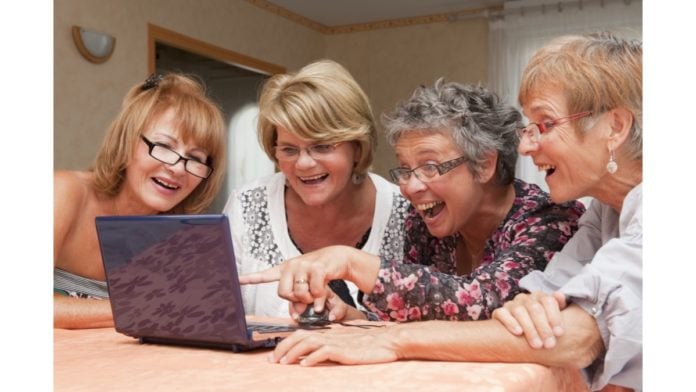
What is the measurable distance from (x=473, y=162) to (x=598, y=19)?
4.23 meters

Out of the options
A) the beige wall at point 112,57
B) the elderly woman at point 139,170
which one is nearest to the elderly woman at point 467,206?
the elderly woman at point 139,170

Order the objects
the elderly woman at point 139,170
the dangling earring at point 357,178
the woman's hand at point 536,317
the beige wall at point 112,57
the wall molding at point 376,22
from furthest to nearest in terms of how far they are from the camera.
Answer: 1. the wall molding at point 376,22
2. the beige wall at point 112,57
3. the dangling earring at point 357,178
4. the elderly woman at point 139,170
5. the woman's hand at point 536,317

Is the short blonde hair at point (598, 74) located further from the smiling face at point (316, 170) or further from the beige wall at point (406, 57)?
the beige wall at point (406, 57)

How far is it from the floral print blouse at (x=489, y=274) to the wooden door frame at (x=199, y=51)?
11.3 ft

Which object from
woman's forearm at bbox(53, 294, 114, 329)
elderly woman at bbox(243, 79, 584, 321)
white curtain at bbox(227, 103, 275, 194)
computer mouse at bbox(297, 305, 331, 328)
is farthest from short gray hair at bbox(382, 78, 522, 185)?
white curtain at bbox(227, 103, 275, 194)

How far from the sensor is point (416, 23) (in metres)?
6.23

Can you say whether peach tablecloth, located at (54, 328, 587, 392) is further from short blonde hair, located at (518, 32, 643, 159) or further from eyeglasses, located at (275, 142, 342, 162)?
eyeglasses, located at (275, 142, 342, 162)

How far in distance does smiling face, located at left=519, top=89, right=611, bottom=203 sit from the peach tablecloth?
0.39 meters

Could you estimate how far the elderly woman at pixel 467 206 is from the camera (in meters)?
1.41

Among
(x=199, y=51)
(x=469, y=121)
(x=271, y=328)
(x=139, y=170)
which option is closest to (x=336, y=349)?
(x=271, y=328)

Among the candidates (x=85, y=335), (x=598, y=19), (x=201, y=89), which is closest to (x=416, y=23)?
(x=598, y=19)

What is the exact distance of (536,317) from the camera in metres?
1.03

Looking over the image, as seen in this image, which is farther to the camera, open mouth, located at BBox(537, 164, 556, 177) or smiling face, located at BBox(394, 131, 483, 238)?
smiling face, located at BBox(394, 131, 483, 238)

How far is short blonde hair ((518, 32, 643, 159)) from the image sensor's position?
4.18 feet
